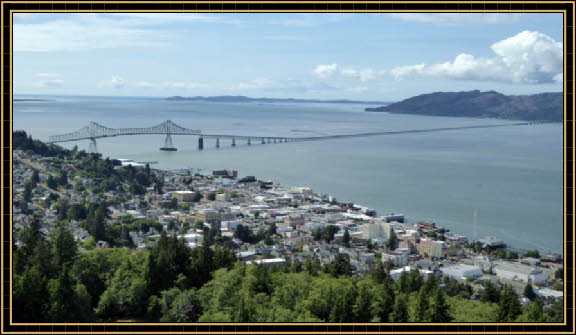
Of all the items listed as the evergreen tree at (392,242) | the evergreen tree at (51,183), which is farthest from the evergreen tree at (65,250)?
the evergreen tree at (51,183)

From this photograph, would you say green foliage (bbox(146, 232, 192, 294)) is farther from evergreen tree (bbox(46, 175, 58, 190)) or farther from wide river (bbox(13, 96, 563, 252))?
evergreen tree (bbox(46, 175, 58, 190))

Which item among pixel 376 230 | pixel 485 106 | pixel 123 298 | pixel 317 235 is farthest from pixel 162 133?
pixel 485 106

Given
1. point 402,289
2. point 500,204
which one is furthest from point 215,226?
point 500,204

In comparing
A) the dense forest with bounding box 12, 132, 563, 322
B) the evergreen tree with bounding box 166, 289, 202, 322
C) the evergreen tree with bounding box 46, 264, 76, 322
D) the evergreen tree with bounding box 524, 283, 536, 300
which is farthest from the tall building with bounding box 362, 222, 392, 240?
the evergreen tree with bounding box 46, 264, 76, 322

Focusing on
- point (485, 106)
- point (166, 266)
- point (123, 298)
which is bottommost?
point (123, 298)

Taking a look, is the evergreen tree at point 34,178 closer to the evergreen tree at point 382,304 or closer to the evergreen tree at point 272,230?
the evergreen tree at point 272,230

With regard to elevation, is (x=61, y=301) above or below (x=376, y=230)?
above

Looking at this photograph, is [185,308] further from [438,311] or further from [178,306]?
[438,311]

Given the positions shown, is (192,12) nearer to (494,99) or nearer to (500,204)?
(500,204)
